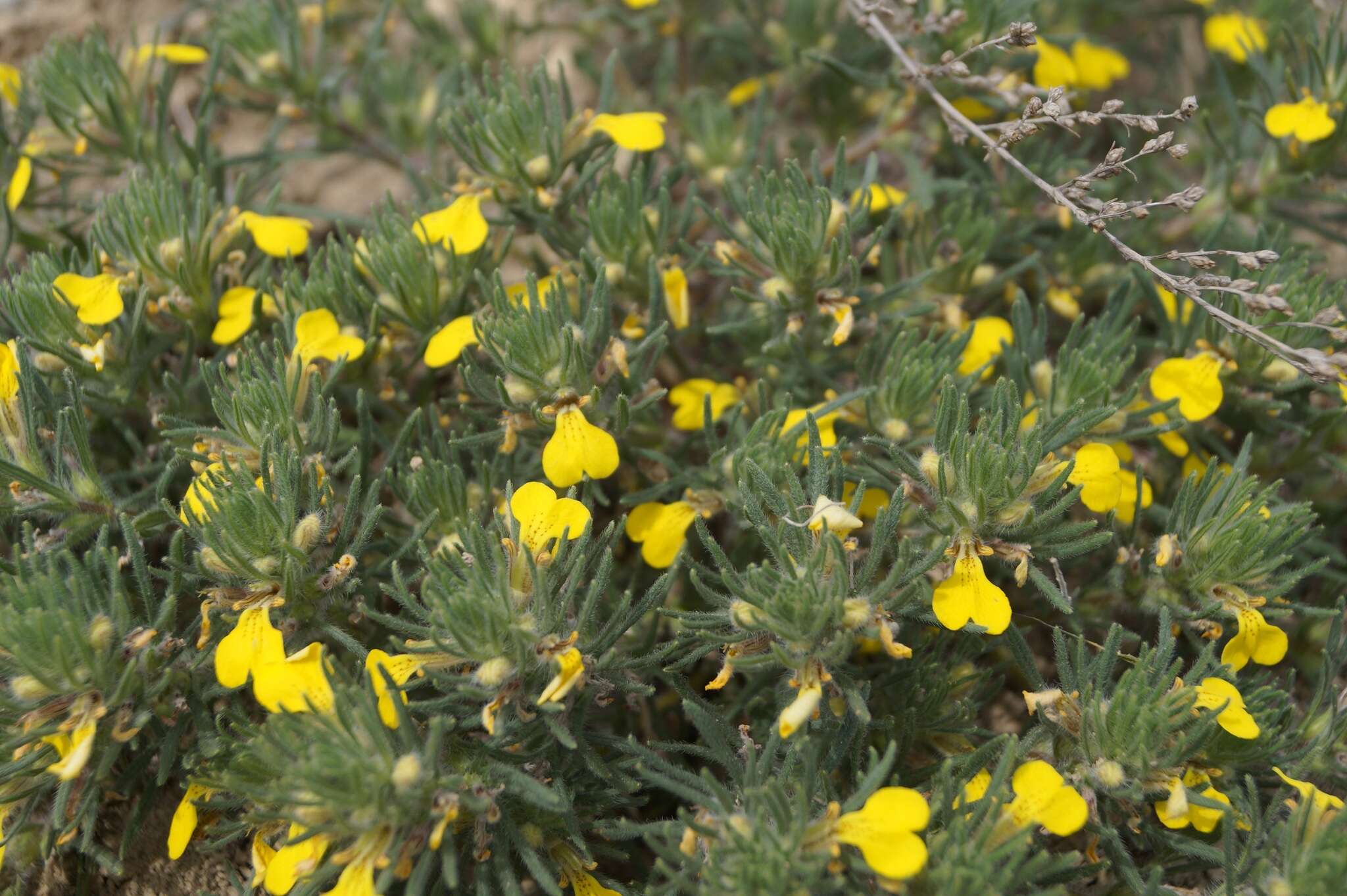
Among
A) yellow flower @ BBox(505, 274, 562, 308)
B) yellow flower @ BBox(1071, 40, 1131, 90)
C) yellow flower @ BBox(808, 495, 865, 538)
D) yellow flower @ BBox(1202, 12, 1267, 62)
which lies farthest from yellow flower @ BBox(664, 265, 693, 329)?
yellow flower @ BBox(1202, 12, 1267, 62)

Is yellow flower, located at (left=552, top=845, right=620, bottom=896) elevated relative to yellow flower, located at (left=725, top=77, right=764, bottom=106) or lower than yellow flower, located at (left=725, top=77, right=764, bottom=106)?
lower

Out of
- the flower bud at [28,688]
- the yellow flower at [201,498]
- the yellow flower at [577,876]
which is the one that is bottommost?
the yellow flower at [577,876]

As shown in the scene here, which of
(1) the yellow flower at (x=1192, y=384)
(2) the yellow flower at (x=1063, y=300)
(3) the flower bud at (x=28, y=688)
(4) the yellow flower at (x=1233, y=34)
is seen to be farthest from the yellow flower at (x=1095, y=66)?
(3) the flower bud at (x=28, y=688)

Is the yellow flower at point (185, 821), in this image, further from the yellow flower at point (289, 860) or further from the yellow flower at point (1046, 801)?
the yellow flower at point (1046, 801)

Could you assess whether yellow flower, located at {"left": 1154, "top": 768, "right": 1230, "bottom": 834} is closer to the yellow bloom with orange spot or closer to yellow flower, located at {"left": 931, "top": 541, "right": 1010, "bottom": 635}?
yellow flower, located at {"left": 931, "top": 541, "right": 1010, "bottom": 635}

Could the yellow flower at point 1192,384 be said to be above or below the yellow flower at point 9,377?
below

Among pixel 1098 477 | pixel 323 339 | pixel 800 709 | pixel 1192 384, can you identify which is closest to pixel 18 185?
pixel 323 339

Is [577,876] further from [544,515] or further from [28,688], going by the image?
[28,688]
